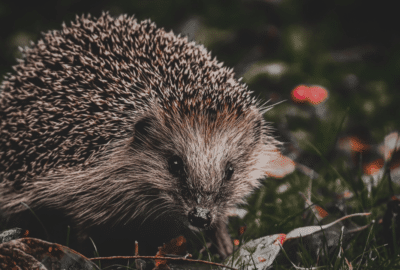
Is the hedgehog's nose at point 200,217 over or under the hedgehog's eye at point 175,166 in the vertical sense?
under

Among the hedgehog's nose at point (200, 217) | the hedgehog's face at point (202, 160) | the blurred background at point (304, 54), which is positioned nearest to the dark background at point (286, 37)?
the blurred background at point (304, 54)

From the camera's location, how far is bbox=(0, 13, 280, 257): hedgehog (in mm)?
→ 2480

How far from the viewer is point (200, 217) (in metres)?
2.22

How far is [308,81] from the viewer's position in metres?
4.93

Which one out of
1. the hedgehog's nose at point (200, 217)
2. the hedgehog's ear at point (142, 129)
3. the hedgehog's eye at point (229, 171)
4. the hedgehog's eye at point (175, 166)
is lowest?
the hedgehog's nose at point (200, 217)

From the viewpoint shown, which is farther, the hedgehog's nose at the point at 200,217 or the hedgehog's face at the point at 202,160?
the hedgehog's face at the point at 202,160

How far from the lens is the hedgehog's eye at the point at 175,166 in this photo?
247cm

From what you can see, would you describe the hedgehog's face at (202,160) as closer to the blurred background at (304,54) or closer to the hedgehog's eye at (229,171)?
the hedgehog's eye at (229,171)

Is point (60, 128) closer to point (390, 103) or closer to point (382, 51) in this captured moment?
point (390, 103)

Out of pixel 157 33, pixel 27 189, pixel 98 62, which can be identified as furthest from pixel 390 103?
pixel 27 189

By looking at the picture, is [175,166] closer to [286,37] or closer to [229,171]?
[229,171]

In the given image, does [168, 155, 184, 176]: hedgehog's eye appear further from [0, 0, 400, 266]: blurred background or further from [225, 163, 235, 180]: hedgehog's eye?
[0, 0, 400, 266]: blurred background

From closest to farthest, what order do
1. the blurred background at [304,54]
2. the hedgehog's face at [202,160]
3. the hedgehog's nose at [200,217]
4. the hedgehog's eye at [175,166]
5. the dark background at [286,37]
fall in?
the hedgehog's nose at [200,217] < the hedgehog's face at [202,160] < the hedgehog's eye at [175,166] < the blurred background at [304,54] < the dark background at [286,37]

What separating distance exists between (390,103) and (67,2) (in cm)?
435
